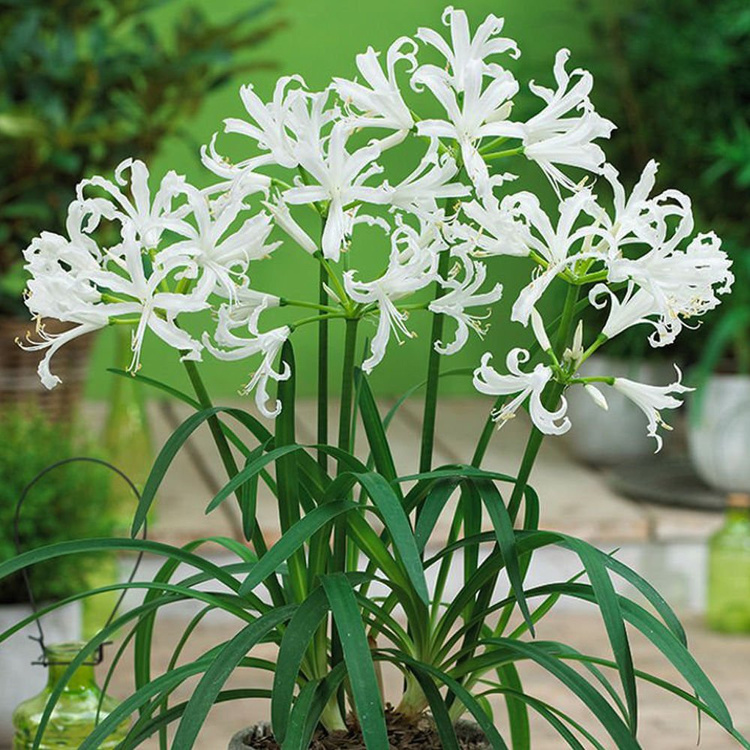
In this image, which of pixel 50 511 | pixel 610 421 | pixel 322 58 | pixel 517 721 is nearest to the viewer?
pixel 517 721

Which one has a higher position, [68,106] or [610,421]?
[68,106]

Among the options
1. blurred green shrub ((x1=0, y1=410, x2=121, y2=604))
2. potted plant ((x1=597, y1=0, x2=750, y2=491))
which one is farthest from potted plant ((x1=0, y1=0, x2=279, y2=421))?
potted plant ((x1=597, y1=0, x2=750, y2=491))

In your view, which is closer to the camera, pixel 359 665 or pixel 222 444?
pixel 359 665

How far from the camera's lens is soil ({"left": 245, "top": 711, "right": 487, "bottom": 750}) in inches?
37.8

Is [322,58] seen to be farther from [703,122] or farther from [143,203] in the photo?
[143,203]

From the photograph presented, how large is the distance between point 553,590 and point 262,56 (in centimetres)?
311

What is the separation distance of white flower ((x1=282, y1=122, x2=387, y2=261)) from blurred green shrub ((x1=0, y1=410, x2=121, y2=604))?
1.06 m

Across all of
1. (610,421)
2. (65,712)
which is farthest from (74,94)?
(65,712)

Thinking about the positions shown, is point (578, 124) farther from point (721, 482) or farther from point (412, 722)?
point (721, 482)

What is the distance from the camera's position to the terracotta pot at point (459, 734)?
38.2 inches

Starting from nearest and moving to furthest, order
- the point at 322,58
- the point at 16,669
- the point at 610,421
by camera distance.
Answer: the point at 16,669
the point at 610,421
the point at 322,58

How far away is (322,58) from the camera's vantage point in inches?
155

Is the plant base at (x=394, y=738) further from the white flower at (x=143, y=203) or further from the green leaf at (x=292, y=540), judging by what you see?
the white flower at (x=143, y=203)

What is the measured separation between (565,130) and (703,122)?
84.0 inches
